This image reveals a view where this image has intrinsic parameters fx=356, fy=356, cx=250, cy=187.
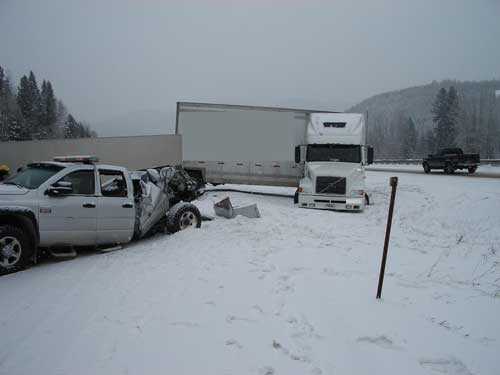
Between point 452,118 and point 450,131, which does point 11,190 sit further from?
point 452,118

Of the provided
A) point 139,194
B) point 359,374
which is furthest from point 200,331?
point 139,194

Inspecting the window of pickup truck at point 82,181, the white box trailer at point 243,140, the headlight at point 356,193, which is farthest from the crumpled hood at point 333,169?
the window of pickup truck at point 82,181

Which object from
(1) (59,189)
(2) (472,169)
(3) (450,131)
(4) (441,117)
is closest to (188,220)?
(1) (59,189)

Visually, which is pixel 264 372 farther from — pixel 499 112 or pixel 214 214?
pixel 499 112

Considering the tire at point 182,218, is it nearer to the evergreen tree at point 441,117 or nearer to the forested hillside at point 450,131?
the forested hillside at point 450,131

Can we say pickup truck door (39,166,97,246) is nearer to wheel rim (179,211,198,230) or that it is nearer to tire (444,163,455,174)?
wheel rim (179,211,198,230)

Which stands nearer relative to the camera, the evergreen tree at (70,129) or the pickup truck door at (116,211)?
the pickup truck door at (116,211)

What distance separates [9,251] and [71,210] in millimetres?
1186

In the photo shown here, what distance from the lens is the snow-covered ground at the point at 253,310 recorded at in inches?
130

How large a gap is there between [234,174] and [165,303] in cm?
1292

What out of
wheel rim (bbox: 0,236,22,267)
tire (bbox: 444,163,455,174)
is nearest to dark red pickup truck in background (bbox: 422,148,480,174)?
tire (bbox: 444,163,455,174)

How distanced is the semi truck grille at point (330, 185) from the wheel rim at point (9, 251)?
1035 cm

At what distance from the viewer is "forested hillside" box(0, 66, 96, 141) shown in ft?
204

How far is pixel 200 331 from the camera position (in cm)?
377
